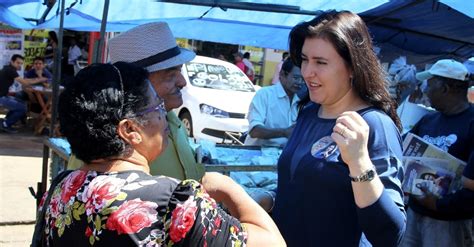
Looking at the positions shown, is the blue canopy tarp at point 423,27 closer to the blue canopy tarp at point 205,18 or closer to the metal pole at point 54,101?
the blue canopy tarp at point 205,18

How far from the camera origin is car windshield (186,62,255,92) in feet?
35.2

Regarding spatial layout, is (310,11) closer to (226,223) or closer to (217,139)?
(226,223)

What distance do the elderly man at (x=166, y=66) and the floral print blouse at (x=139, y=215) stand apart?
827mm

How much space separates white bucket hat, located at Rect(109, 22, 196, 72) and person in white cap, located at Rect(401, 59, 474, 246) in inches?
73.8

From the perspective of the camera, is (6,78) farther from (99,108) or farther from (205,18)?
(99,108)

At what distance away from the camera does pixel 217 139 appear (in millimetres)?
9859

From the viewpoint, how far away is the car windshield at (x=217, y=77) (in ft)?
35.2

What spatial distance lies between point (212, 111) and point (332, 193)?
26.9ft

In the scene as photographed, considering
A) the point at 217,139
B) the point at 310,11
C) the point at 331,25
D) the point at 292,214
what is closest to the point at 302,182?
the point at 292,214

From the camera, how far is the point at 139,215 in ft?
4.45

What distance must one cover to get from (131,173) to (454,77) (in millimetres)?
2704

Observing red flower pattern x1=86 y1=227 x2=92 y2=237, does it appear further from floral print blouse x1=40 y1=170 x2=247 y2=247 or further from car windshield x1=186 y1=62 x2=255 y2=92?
car windshield x1=186 y1=62 x2=255 y2=92

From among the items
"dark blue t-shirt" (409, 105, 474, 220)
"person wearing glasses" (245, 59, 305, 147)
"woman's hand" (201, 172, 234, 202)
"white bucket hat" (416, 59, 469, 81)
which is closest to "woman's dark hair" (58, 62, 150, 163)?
"woman's hand" (201, 172, 234, 202)

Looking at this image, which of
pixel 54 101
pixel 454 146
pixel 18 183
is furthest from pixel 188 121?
pixel 454 146
